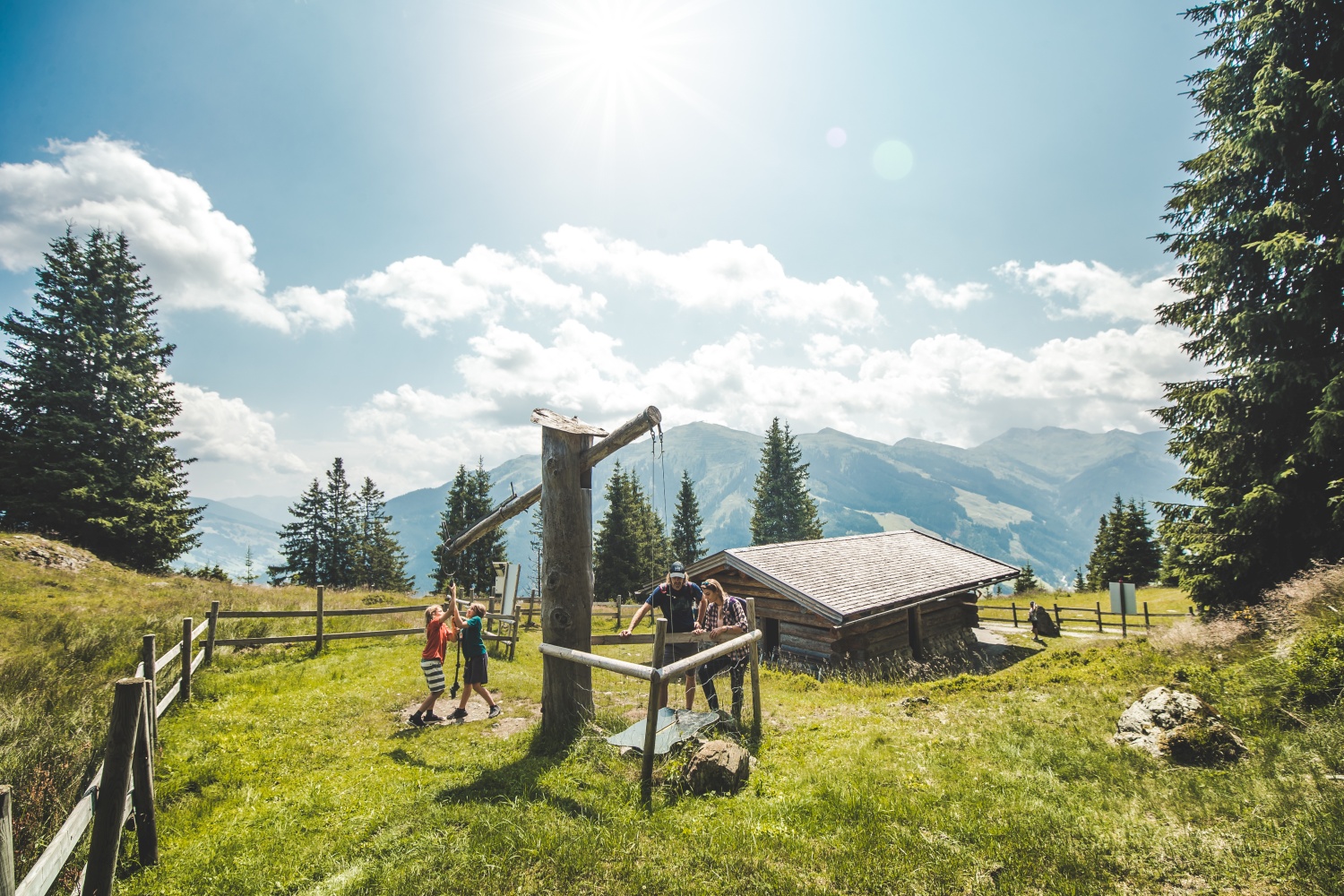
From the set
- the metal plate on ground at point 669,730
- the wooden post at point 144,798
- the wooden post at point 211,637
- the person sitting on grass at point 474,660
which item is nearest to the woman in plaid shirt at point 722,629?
the metal plate on ground at point 669,730

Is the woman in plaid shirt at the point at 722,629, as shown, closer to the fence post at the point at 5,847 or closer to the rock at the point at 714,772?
→ the rock at the point at 714,772

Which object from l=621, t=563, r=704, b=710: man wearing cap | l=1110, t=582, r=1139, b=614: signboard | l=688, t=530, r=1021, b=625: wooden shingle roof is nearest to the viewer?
l=621, t=563, r=704, b=710: man wearing cap

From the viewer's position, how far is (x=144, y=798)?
187 inches

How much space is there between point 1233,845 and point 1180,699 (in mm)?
2581

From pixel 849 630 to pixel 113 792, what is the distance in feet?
47.2

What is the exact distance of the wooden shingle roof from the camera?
1466 cm

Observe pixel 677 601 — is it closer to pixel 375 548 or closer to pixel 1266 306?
pixel 1266 306

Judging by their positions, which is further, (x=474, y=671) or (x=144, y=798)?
(x=474, y=671)

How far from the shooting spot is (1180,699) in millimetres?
6023

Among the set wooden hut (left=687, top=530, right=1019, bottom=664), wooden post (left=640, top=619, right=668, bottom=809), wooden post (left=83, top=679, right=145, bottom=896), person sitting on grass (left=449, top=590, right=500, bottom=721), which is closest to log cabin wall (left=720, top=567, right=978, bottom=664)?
wooden hut (left=687, top=530, right=1019, bottom=664)

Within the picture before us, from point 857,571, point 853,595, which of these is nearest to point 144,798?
point 853,595

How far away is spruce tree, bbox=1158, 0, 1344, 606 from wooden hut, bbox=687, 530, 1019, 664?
6.84 metres

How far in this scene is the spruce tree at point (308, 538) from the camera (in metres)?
48.7

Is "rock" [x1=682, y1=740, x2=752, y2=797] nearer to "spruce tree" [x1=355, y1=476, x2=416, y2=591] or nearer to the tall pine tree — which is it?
the tall pine tree
